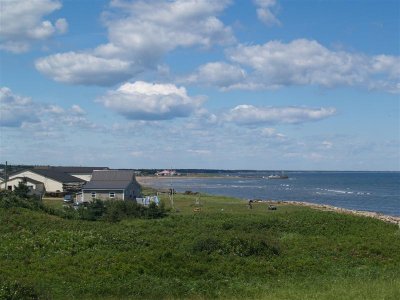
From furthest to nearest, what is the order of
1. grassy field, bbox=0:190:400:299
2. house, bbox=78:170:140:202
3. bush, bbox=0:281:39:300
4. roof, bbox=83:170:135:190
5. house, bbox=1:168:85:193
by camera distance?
1. house, bbox=1:168:85:193
2. roof, bbox=83:170:135:190
3. house, bbox=78:170:140:202
4. grassy field, bbox=0:190:400:299
5. bush, bbox=0:281:39:300

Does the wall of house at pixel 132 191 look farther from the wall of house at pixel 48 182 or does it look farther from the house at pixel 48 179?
the wall of house at pixel 48 182

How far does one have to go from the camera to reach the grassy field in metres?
17.8

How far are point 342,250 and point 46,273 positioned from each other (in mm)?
15115

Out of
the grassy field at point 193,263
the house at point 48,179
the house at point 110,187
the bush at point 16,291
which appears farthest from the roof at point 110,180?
the bush at point 16,291

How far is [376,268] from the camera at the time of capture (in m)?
23.2

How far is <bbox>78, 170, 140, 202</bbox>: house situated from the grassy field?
95.2 feet

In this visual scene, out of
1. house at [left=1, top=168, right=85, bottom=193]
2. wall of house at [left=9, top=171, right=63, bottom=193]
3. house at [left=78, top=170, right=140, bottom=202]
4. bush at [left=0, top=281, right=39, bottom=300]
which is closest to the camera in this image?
bush at [left=0, top=281, right=39, bottom=300]

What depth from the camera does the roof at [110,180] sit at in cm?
6588

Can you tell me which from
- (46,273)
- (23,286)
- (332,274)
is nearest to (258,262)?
Answer: (332,274)

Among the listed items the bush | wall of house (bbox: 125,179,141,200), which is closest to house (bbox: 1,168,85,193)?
wall of house (bbox: 125,179,141,200)

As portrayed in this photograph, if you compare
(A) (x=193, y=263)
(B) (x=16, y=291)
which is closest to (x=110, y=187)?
(A) (x=193, y=263)

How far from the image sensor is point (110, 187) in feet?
216

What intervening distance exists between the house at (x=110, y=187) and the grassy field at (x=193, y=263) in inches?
1143

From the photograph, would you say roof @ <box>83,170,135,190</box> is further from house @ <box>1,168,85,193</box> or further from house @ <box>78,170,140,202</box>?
house @ <box>1,168,85,193</box>
